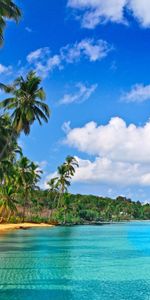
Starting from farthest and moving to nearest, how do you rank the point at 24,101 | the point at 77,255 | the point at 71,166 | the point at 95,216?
the point at 95,216 < the point at 71,166 < the point at 24,101 < the point at 77,255

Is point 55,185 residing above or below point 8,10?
above

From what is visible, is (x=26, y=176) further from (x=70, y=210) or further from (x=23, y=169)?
(x=70, y=210)

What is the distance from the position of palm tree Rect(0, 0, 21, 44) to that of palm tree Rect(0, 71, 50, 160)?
50.1 feet

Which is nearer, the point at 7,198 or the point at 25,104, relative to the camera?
the point at 25,104

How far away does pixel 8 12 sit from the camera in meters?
23.9

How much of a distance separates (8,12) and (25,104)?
16952mm

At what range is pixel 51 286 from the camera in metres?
19.1

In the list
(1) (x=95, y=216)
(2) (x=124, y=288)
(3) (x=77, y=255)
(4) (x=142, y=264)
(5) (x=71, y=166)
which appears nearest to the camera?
(2) (x=124, y=288)

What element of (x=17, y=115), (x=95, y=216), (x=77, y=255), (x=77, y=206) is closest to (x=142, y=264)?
(x=77, y=255)

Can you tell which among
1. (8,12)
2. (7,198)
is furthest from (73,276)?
(7,198)

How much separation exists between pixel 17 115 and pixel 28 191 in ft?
149

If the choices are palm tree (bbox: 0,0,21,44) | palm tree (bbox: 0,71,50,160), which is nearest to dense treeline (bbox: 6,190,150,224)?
palm tree (bbox: 0,71,50,160)

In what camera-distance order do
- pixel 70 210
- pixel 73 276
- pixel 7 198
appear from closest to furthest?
pixel 73 276
pixel 7 198
pixel 70 210

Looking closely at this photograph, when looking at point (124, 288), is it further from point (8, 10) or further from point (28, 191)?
point (28, 191)
